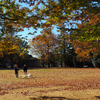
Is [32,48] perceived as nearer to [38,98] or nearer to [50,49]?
[50,49]

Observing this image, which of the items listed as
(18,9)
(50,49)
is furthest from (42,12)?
(50,49)

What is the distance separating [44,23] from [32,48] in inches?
1402

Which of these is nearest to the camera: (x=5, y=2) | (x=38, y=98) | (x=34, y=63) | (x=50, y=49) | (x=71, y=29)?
(x=38, y=98)

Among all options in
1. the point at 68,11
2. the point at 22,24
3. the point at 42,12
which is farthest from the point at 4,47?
the point at 68,11

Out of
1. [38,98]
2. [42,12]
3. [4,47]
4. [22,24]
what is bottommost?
[38,98]

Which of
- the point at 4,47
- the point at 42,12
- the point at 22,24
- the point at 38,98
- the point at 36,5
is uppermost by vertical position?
the point at 36,5

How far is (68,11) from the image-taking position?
7.72 metres

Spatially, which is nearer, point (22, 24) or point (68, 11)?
point (22, 24)

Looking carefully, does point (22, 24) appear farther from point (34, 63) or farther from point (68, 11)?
point (34, 63)

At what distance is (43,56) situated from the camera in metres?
43.1

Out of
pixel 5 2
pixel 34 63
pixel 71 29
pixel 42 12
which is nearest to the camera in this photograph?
pixel 5 2

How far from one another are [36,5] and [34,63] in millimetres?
40825

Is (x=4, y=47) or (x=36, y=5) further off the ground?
(x=36, y=5)

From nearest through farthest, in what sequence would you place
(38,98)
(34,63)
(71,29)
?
(38,98), (71,29), (34,63)
